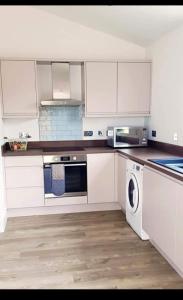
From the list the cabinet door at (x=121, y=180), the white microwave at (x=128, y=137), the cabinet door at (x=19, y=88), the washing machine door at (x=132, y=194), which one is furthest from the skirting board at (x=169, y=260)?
the cabinet door at (x=19, y=88)

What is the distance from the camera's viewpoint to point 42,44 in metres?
3.68

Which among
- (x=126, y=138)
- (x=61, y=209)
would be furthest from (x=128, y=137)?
(x=61, y=209)

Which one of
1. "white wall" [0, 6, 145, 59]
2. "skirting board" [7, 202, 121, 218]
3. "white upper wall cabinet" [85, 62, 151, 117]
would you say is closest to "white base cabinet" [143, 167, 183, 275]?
"skirting board" [7, 202, 121, 218]

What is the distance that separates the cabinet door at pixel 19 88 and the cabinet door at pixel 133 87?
4.01 feet

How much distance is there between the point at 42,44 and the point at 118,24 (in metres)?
1.15

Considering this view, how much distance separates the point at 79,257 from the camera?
95.1 inches

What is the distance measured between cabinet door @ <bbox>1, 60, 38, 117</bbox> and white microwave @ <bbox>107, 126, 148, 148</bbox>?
117 centimetres

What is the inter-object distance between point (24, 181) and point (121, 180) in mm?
1286

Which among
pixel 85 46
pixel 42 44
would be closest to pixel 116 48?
pixel 85 46

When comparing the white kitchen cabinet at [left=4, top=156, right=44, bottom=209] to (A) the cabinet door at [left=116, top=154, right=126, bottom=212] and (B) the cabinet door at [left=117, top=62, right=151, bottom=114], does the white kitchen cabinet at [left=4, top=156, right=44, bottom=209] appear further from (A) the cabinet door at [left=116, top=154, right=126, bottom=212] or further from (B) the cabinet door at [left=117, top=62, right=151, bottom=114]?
(B) the cabinet door at [left=117, top=62, right=151, bottom=114]

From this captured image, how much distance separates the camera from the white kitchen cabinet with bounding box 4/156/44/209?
3324 millimetres

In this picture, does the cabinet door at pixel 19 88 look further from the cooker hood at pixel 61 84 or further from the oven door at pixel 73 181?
the oven door at pixel 73 181

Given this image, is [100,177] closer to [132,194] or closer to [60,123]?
[132,194]
